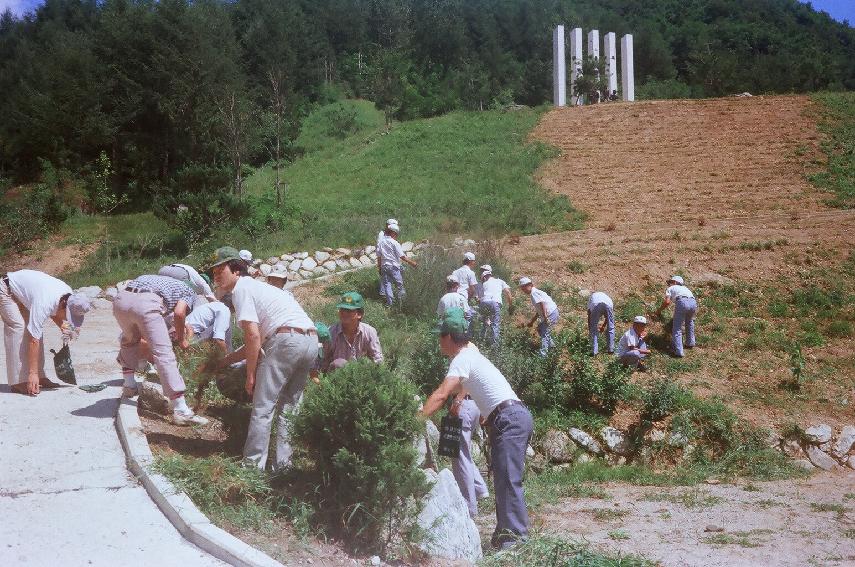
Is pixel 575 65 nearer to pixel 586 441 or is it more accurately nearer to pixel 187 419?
pixel 586 441

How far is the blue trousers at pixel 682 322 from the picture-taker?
42.3ft

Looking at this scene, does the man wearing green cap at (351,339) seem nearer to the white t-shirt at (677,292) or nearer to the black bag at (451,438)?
the black bag at (451,438)

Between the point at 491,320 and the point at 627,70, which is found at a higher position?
the point at 627,70

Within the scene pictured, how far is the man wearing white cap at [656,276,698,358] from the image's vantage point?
1291cm

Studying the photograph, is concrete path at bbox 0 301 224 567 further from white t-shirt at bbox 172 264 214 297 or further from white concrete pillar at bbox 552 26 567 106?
white concrete pillar at bbox 552 26 567 106

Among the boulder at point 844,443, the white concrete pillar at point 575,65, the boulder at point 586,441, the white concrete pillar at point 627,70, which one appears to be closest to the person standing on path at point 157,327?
the boulder at point 586,441

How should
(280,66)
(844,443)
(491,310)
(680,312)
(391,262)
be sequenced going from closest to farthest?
(844,443), (491,310), (680,312), (391,262), (280,66)

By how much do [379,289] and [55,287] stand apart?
7.55 meters

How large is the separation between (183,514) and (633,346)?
29.5ft

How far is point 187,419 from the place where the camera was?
21.6 ft

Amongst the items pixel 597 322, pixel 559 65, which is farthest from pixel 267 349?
pixel 559 65

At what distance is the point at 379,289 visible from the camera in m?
14.3

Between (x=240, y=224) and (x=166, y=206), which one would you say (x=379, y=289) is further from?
(x=166, y=206)

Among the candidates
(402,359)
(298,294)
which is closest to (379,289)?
(298,294)
